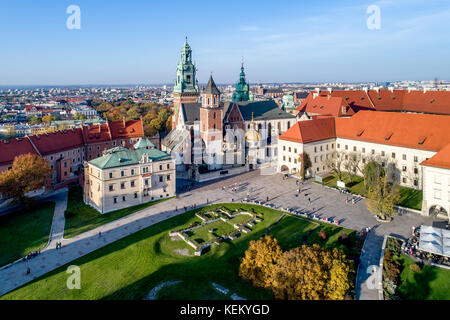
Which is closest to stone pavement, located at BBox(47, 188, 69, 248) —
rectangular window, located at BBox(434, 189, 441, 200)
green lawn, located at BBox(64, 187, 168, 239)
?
green lawn, located at BBox(64, 187, 168, 239)

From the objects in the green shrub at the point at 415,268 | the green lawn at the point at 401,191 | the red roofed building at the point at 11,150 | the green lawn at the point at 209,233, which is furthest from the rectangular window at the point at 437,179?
the red roofed building at the point at 11,150

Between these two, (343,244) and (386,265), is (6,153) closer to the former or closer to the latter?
(343,244)

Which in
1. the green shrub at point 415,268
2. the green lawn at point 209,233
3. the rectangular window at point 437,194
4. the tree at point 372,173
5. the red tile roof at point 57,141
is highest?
the red tile roof at point 57,141

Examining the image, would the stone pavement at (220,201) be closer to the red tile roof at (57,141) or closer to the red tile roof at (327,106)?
the red tile roof at (327,106)

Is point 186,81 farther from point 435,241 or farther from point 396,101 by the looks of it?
Answer: point 435,241

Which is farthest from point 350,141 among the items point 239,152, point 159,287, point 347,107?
point 159,287

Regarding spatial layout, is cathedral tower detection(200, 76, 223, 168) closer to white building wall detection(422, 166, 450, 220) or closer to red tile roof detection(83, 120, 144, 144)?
red tile roof detection(83, 120, 144, 144)
